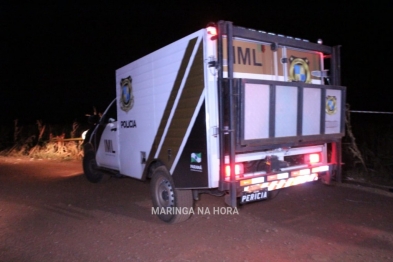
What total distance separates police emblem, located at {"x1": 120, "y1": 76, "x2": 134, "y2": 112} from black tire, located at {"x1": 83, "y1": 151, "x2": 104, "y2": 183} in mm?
2211

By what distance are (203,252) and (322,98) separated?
2.72m

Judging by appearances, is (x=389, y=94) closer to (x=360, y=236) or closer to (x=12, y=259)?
(x=360, y=236)

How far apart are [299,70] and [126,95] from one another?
10.1 ft

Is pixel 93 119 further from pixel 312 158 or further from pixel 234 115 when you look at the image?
pixel 312 158

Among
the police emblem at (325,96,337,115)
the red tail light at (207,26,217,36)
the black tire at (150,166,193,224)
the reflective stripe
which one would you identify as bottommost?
the black tire at (150,166,193,224)

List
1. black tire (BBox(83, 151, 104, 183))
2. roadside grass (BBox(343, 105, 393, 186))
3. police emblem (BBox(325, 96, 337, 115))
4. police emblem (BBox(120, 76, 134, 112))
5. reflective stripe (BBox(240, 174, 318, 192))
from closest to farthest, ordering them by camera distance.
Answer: reflective stripe (BBox(240, 174, 318, 192)) < police emblem (BBox(325, 96, 337, 115)) < police emblem (BBox(120, 76, 134, 112)) < roadside grass (BBox(343, 105, 393, 186)) < black tire (BBox(83, 151, 104, 183))

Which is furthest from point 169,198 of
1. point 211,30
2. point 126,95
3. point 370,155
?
point 370,155

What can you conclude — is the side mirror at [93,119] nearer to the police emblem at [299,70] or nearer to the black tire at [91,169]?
the black tire at [91,169]

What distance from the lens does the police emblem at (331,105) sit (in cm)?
576

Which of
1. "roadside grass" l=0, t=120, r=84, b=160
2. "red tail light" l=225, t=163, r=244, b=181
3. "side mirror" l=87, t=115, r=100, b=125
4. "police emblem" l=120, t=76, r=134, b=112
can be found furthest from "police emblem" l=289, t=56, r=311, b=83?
"roadside grass" l=0, t=120, r=84, b=160

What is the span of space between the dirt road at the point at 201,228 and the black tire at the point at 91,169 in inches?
28.5

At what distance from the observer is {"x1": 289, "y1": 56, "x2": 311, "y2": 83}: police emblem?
5660mm

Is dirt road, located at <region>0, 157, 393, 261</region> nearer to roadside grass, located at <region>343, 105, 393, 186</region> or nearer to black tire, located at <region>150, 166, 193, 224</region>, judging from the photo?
black tire, located at <region>150, 166, 193, 224</region>

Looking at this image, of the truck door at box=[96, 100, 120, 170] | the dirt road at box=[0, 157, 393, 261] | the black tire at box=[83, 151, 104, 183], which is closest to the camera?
the dirt road at box=[0, 157, 393, 261]
